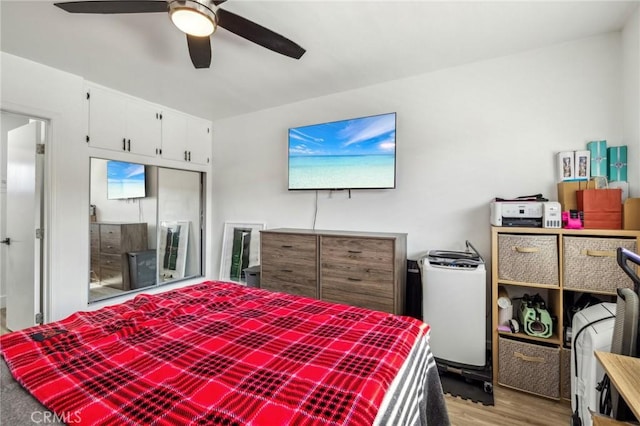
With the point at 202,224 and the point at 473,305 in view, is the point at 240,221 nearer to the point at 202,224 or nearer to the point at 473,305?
the point at 202,224

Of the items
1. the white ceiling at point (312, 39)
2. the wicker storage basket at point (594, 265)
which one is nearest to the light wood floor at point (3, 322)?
the white ceiling at point (312, 39)

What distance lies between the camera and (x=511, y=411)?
5.95 ft

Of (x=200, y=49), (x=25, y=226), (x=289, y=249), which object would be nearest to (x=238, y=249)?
(x=289, y=249)

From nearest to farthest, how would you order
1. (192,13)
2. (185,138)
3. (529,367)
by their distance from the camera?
(192,13)
(529,367)
(185,138)

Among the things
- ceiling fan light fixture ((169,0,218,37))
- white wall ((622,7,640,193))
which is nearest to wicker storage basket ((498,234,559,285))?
white wall ((622,7,640,193))

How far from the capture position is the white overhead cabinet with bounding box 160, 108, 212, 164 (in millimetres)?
3586

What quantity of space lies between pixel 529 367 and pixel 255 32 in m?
2.84

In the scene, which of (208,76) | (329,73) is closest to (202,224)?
(208,76)

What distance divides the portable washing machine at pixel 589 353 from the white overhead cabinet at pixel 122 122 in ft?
13.6

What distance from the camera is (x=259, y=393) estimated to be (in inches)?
32.4

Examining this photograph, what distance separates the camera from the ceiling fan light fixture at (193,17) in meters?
1.41

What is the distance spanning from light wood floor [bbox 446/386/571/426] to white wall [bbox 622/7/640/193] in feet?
4.89

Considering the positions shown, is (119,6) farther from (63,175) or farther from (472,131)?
(472,131)

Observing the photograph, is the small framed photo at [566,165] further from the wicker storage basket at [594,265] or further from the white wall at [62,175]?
the white wall at [62,175]
